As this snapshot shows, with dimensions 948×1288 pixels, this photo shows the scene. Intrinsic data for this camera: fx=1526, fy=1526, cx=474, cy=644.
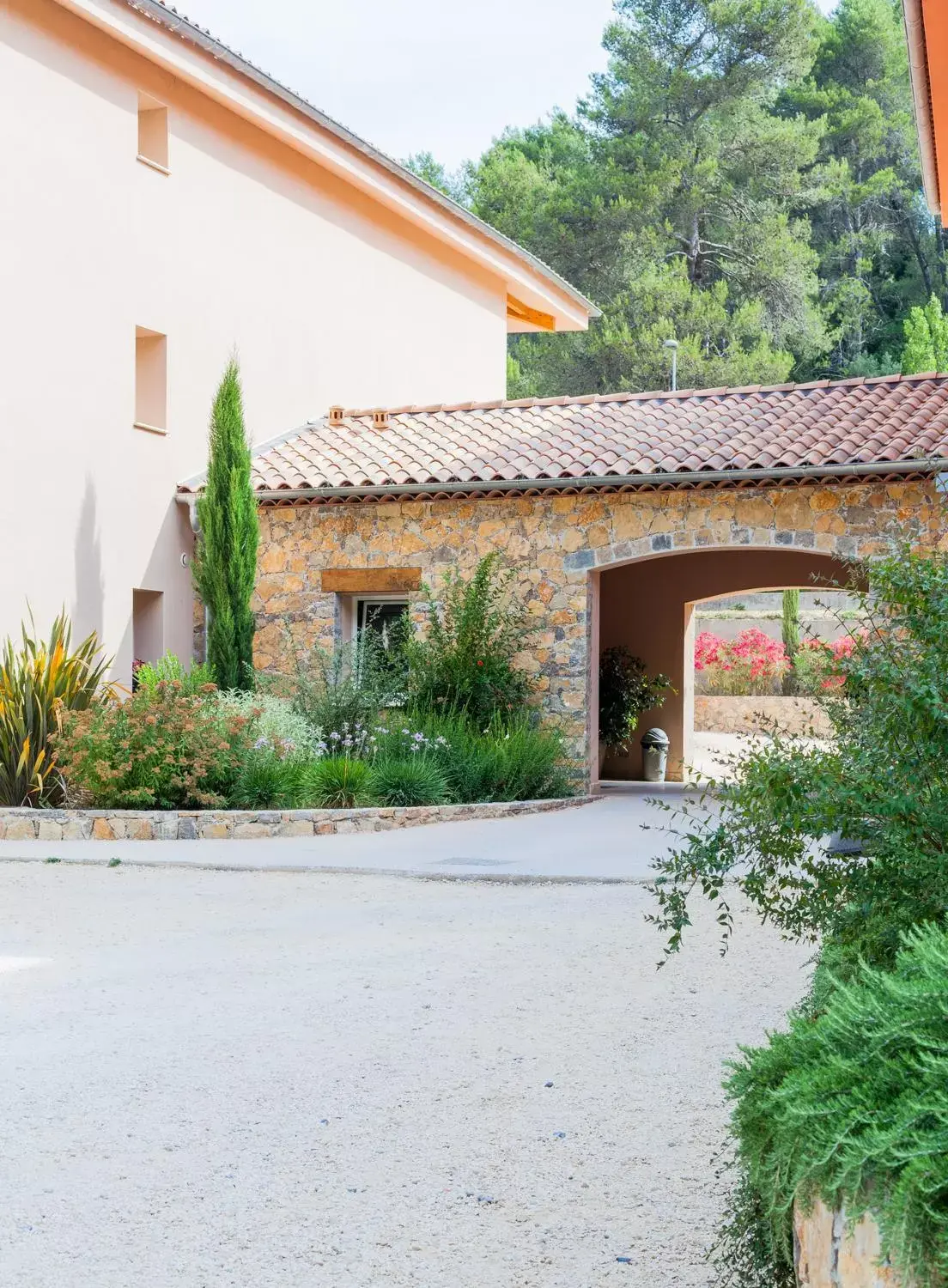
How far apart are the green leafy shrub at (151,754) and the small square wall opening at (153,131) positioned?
21.3 ft

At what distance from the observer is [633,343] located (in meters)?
33.5

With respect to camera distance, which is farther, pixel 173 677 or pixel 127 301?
pixel 127 301

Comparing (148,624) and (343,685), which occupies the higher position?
(148,624)

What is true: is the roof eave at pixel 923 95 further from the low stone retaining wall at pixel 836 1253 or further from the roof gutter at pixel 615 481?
the low stone retaining wall at pixel 836 1253

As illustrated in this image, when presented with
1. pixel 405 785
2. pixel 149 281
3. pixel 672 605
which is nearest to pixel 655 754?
A: pixel 672 605

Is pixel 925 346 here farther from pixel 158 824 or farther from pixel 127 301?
pixel 158 824

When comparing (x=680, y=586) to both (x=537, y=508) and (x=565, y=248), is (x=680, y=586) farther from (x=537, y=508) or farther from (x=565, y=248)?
(x=565, y=248)

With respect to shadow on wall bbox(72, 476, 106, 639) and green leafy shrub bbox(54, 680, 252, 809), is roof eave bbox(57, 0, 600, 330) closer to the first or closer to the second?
shadow on wall bbox(72, 476, 106, 639)

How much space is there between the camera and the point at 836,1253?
8.62 ft

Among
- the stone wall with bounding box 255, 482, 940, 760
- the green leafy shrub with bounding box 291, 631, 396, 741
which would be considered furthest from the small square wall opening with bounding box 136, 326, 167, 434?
the green leafy shrub with bounding box 291, 631, 396, 741

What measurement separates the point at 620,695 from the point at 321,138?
24.5ft

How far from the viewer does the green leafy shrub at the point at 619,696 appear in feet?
61.1

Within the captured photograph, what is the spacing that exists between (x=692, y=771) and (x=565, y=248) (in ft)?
104

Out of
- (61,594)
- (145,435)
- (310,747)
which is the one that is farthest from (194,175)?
(310,747)
